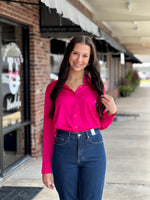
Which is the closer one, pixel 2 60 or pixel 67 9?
pixel 67 9

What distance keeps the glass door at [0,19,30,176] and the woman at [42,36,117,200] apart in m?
2.66

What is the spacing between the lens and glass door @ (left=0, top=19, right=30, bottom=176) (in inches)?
205

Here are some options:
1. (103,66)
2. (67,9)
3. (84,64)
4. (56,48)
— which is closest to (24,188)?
(67,9)

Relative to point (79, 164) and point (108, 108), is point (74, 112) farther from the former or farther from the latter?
point (79, 164)

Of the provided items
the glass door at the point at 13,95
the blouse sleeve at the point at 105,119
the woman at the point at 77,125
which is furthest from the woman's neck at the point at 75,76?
the glass door at the point at 13,95

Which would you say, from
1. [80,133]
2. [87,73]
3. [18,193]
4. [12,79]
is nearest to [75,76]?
[87,73]

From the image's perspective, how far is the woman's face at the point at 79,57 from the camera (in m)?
2.40

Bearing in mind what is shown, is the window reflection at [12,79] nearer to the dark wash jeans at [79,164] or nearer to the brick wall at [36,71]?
the brick wall at [36,71]

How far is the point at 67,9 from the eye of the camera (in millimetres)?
3973

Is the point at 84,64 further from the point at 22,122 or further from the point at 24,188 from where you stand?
the point at 22,122

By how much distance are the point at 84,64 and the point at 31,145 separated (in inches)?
157

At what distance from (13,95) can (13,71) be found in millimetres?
388

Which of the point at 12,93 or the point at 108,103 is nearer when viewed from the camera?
the point at 108,103

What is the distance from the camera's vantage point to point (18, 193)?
179 inches
